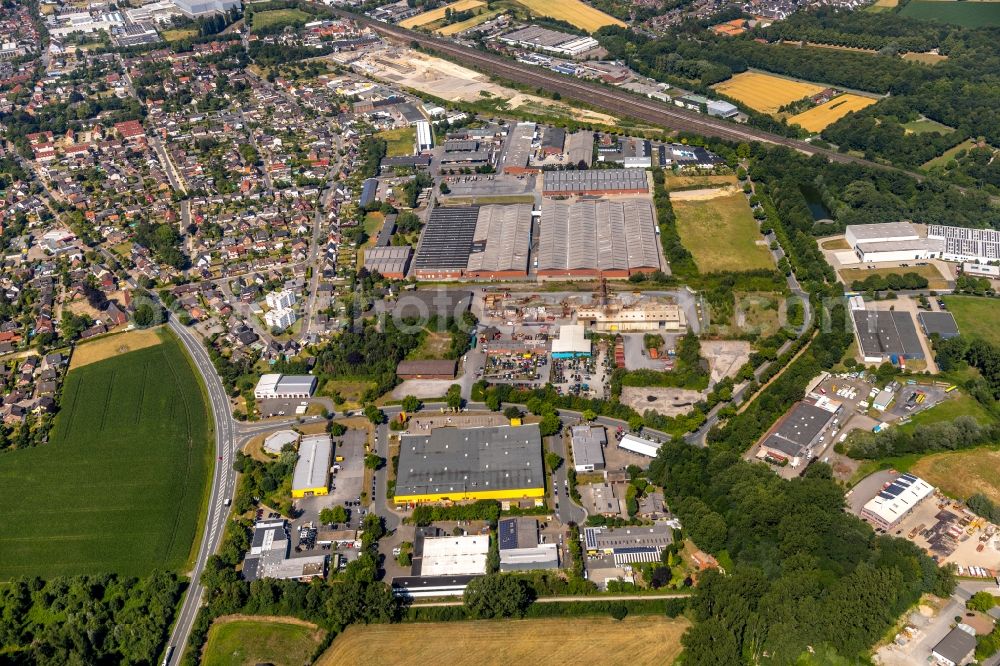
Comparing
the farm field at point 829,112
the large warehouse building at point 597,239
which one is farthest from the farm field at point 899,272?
the farm field at point 829,112

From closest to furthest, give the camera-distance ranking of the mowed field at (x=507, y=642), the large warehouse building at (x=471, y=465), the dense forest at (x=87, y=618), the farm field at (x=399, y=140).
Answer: the mowed field at (x=507, y=642), the dense forest at (x=87, y=618), the large warehouse building at (x=471, y=465), the farm field at (x=399, y=140)

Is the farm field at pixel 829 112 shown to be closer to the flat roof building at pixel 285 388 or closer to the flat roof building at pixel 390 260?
the flat roof building at pixel 390 260

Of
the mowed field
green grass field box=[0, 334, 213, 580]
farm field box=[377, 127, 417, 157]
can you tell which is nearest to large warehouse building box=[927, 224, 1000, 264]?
the mowed field

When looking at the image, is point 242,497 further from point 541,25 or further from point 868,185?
point 541,25

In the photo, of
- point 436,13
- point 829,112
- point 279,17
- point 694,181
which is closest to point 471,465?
point 694,181

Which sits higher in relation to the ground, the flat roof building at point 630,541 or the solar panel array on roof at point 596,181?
the solar panel array on roof at point 596,181

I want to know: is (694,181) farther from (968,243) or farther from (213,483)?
(213,483)

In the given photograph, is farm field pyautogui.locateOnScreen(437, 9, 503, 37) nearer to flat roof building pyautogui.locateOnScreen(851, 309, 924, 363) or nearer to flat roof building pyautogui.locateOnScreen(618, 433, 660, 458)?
flat roof building pyautogui.locateOnScreen(851, 309, 924, 363)
